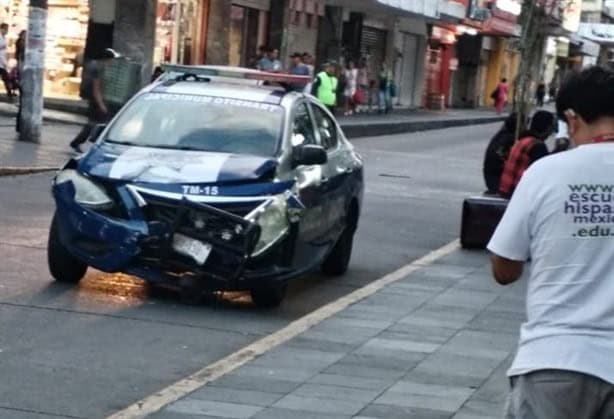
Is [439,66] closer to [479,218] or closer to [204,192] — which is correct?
[479,218]

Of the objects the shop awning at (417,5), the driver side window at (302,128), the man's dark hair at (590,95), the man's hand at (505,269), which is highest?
the man's dark hair at (590,95)

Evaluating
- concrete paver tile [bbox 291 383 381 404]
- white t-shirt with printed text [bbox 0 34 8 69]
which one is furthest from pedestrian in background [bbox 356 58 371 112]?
concrete paver tile [bbox 291 383 381 404]

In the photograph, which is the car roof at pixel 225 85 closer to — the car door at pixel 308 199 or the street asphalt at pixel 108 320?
the car door at pixel 308 199

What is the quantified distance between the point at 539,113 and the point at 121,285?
18.5 ft

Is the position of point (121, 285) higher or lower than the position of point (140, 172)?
lower

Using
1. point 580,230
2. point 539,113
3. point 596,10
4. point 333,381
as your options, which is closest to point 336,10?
point 539,113

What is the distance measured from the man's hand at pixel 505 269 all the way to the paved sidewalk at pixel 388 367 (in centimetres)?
298

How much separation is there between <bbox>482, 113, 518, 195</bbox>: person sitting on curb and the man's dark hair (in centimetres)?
1181

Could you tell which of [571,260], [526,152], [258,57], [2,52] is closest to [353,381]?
[571,260]

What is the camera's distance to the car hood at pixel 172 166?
10.7 meters

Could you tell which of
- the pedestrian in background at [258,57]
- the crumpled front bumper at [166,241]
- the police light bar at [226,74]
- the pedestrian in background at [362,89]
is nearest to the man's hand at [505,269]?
the crumpled front bumper at [166,241]

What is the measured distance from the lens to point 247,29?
135 feet

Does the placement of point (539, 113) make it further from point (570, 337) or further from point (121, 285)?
point (570, 337)

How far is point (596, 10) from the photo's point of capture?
102 metres
